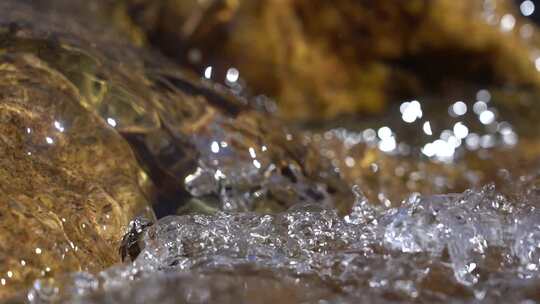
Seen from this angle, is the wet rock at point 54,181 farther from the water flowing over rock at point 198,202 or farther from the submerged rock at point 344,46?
the submerged rock at point 344,46

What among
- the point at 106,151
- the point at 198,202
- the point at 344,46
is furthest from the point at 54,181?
the point at 344,46

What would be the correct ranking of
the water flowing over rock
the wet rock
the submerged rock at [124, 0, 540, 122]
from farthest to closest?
1. the submerged rock at [124, 0, 540, 122]
2. the wet rock
3. the water flowing over rock

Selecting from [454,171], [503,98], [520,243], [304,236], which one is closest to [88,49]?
[304,236]

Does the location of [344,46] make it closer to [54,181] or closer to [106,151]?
[106,151]

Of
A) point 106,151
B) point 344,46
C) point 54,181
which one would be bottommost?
point 54,181

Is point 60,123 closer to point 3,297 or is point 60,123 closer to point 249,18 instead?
point 3,297

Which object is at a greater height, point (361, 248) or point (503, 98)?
point (503, 98)

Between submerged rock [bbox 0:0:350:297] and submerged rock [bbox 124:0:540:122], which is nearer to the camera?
submerged rock [bbox 0:0:350:297]

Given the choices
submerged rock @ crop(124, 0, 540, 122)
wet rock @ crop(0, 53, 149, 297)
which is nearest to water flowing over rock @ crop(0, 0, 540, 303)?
wet rock @ crop(0, 53, 149, 297)

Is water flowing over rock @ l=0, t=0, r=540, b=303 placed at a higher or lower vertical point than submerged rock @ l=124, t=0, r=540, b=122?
lower

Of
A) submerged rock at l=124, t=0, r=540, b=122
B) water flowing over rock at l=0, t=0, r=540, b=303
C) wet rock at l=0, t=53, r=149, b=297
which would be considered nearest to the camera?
water flowing over rock at l=0, t=0, r=540, b=303

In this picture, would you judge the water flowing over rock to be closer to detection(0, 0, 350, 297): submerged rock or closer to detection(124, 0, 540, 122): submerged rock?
detection(0, 0, 350, 297): submerged rock
